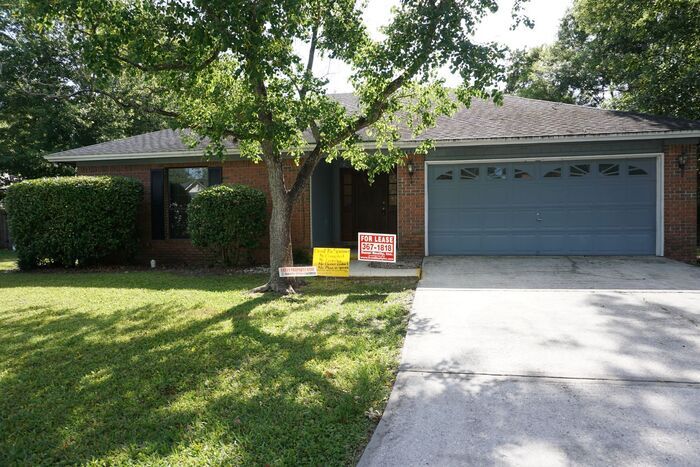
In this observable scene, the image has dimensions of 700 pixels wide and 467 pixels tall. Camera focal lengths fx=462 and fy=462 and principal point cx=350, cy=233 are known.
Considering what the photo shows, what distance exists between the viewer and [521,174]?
10258 millimetres

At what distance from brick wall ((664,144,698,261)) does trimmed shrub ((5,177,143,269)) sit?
1202 cm

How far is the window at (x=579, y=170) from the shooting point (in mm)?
10023

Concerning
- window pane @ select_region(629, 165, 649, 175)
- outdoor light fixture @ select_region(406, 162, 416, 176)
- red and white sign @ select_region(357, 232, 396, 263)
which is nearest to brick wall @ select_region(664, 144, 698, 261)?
window pane @ select_region(629, 165, 649, 175)

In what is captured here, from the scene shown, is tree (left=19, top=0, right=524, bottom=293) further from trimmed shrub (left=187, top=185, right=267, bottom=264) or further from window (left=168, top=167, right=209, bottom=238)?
window (left=168, top=167, right=209, bottom=238)

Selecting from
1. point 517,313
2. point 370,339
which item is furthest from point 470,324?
point 370,339

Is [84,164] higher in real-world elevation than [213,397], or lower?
higher

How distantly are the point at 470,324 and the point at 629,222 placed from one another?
6.61 m

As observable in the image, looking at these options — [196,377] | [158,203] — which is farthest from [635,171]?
[158,203]

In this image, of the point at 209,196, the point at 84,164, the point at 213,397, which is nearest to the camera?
the point at 213,397

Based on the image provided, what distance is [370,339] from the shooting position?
495cm

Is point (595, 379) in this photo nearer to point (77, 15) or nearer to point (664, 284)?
point (664, 284)

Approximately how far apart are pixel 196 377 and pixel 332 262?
400cm

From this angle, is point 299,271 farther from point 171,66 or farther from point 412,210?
point 412,210

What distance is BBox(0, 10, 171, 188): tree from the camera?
20.6 metres
